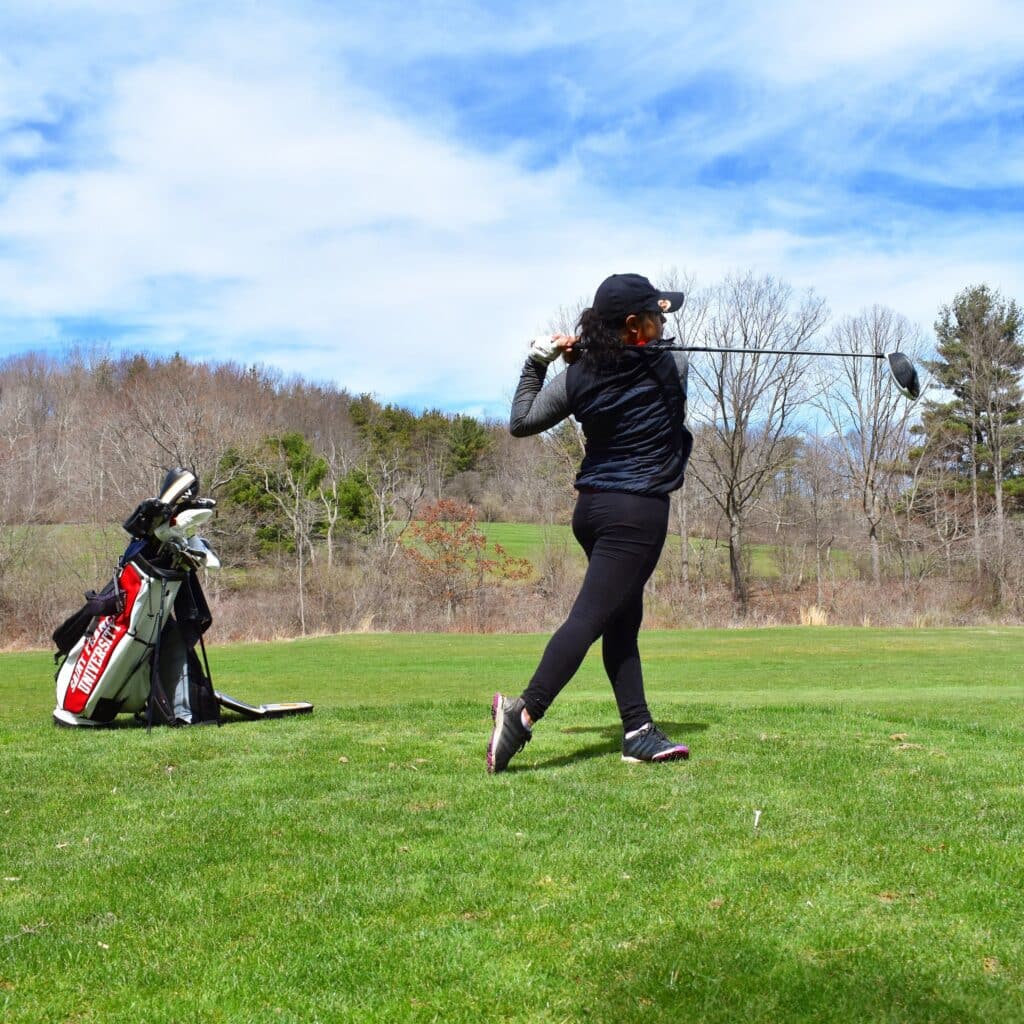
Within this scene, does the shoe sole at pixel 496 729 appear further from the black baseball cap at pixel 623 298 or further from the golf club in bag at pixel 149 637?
the golf club in bag at pixel 149 637

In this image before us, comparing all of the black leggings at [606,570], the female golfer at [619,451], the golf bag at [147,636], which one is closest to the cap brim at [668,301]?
the female golfer at [619,451]

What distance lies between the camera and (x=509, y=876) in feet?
10.3

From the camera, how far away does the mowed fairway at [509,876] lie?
235 cm

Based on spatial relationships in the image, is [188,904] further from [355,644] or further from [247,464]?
[247,464]

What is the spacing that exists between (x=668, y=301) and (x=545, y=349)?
2.24 feet

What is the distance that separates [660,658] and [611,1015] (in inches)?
740

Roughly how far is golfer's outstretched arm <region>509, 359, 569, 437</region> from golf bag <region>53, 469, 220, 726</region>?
97.6 inches

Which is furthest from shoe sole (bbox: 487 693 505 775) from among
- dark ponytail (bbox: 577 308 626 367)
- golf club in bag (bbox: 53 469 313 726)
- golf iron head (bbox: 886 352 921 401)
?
golf iron head (bbox: 886 352 921 401)

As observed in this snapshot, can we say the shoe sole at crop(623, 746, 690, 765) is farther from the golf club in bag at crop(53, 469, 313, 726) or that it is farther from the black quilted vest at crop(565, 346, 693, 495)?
the golf club in bag at crop(53, 469, 313, 726)

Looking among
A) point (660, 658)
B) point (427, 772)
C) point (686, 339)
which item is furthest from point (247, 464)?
point (427, 772)

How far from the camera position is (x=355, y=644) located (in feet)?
78.6

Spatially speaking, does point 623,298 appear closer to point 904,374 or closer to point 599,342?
point 599,342

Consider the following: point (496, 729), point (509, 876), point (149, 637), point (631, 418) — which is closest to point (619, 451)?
point (631, 418)

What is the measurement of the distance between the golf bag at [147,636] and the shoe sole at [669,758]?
300cm
